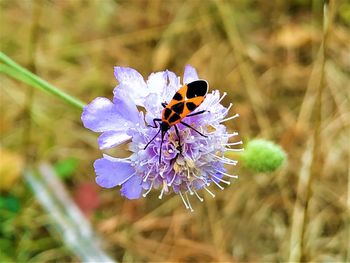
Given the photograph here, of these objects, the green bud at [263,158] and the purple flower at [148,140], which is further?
the green bud at [263,158]

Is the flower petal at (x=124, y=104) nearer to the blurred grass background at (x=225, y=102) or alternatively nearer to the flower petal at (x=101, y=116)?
the flower petal at (x=101, y=116)

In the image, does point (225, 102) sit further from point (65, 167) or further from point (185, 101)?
point (185, 101)

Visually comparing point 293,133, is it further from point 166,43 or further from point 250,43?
point 166,43

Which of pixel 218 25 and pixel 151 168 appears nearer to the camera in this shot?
pixel 151 168

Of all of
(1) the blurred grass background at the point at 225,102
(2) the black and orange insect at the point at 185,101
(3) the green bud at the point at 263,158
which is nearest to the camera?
(2) the black and orange insect at the point at 185,101

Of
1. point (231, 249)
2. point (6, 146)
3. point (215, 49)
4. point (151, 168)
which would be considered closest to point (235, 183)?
point (231, 249)

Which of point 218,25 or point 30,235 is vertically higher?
point 218,25

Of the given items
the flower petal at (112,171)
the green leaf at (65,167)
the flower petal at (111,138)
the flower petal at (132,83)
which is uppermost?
the green leaf at (65,167)

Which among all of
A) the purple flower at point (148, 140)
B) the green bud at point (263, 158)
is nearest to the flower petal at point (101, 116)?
the purple flower at point (148, 140)
